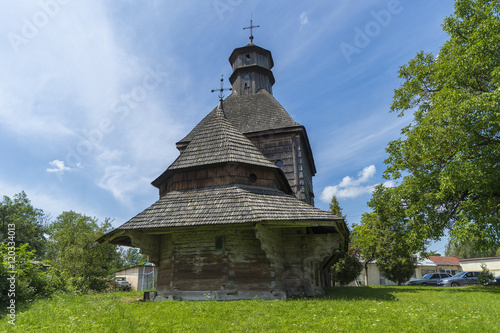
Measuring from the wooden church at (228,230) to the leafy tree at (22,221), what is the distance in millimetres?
30073

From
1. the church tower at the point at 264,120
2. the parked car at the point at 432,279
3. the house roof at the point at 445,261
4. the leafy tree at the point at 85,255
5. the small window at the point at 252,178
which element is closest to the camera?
the small window at the point at 252,178

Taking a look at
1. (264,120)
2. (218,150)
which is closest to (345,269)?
(264,120)

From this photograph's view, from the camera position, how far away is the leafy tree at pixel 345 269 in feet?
90.7

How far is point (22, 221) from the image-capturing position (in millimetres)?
35594

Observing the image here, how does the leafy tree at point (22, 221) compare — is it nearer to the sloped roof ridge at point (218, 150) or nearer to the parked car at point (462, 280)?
the sloped roof ridge at point (218, 150)

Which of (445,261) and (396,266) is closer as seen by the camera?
(396,266)

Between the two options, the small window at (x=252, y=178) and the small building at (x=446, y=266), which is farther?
the small building at (x=446, y=266)

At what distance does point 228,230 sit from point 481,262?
153 feet

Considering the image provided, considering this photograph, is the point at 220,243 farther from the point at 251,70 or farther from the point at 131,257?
the point at 131,257

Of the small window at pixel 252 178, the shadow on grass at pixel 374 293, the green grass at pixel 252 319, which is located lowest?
the shadow on grass at pixel 374 293

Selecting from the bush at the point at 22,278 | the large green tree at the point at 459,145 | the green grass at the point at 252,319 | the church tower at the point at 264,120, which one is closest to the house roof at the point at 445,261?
the church tower at the point at 264,120

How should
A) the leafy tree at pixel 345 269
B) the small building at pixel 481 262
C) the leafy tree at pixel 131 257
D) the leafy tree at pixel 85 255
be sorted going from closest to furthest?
the leafy tree at pixel 85 255, the leafy tree at pixel 345 269, the small building at pixel 481 262, the leafy tree at pixel 131 257

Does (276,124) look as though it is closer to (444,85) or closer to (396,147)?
(396,147)

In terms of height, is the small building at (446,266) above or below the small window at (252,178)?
below
